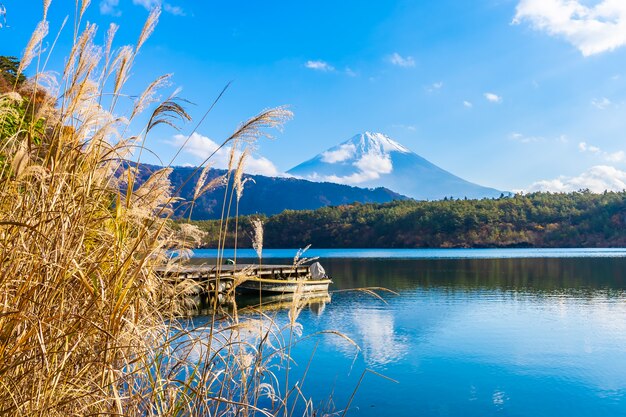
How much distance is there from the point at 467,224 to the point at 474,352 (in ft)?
238

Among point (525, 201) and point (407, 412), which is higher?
point (525, 201)

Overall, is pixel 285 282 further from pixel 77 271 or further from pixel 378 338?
pixel 77 271

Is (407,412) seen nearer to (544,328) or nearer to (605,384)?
(605,384)

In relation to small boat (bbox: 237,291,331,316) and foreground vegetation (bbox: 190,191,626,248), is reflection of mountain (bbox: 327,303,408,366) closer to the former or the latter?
small boat (bbox: 237,291,331,316)

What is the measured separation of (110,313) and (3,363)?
0.40 metres

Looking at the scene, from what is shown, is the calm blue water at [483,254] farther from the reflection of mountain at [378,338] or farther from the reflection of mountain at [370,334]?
the reflection of mountain at [378,338]

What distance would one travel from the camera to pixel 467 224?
3337 inches

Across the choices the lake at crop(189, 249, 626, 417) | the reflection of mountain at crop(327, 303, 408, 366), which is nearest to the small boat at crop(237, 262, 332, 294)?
the lake at crop(189, 249, 626, 417)

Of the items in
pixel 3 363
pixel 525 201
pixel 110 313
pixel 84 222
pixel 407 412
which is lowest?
pixel 407 412

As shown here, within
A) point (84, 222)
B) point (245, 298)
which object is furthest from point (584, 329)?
point (84, 222)

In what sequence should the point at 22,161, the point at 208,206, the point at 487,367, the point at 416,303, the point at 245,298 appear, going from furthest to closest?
the point at 208,206 → the point at 245,298 → the point at 416,303 → the point at 487,367 → the point at 22,161

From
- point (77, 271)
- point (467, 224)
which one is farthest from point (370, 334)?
point (467, 224)

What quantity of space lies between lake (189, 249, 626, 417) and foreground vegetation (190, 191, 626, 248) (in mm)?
55770

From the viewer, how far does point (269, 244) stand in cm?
9425
